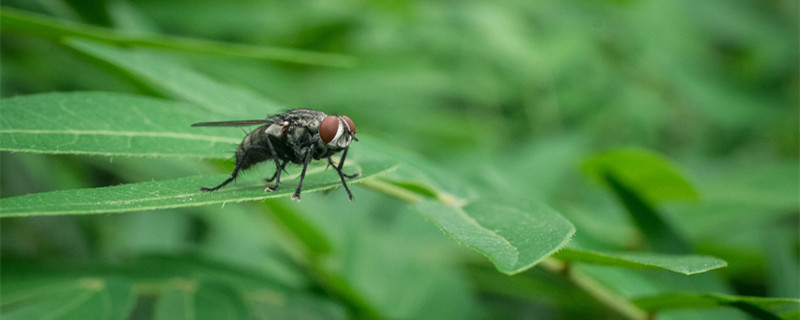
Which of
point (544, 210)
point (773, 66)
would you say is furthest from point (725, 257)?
point (773, 66)

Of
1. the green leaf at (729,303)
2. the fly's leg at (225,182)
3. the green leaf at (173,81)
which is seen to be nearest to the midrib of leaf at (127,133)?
the fly's leg at (225,182)

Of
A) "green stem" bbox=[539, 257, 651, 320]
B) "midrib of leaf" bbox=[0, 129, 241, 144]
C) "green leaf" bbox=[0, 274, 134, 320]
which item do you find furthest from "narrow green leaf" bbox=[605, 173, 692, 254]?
"green leaf" bbox=[0, 274, 134, 320]

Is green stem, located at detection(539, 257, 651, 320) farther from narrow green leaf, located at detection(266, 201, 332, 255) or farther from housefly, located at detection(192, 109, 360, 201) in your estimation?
narrow green leaf, located at detection(266, 201, 332, 255)

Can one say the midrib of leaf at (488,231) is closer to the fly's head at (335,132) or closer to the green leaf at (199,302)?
the fly's head at (335,132)

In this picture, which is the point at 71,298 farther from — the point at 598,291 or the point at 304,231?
the point at 598,291

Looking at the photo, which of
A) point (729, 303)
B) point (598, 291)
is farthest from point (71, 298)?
point (729, 303)
